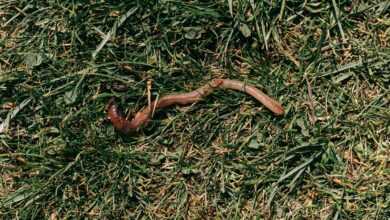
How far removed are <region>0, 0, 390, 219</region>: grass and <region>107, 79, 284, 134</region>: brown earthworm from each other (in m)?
0.07

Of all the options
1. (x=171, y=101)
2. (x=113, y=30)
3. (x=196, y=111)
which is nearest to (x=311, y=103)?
(x=196, y=111)

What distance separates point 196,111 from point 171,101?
0.64 ft

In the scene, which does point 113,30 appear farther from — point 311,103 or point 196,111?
point 311,103

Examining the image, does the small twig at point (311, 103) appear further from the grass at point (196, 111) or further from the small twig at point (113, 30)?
the small twig at point (113, 30)

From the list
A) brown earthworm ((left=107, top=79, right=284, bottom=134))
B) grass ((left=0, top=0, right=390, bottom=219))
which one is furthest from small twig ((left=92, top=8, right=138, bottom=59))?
brown earthworm ((left=107, top=79, right=284, bottom=134))

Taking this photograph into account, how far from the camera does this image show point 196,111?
4.45 metres

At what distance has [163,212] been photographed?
177 inches

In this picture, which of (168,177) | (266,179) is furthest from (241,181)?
(168,177)

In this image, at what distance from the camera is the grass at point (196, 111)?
4316 mm

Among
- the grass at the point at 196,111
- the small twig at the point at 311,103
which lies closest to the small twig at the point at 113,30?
the grass at the point at 196,111

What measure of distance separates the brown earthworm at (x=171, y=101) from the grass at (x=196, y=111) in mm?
66

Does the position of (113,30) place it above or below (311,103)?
above

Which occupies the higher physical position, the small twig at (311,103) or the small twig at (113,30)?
the small twig at (113,30)

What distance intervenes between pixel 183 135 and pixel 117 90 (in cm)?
57
